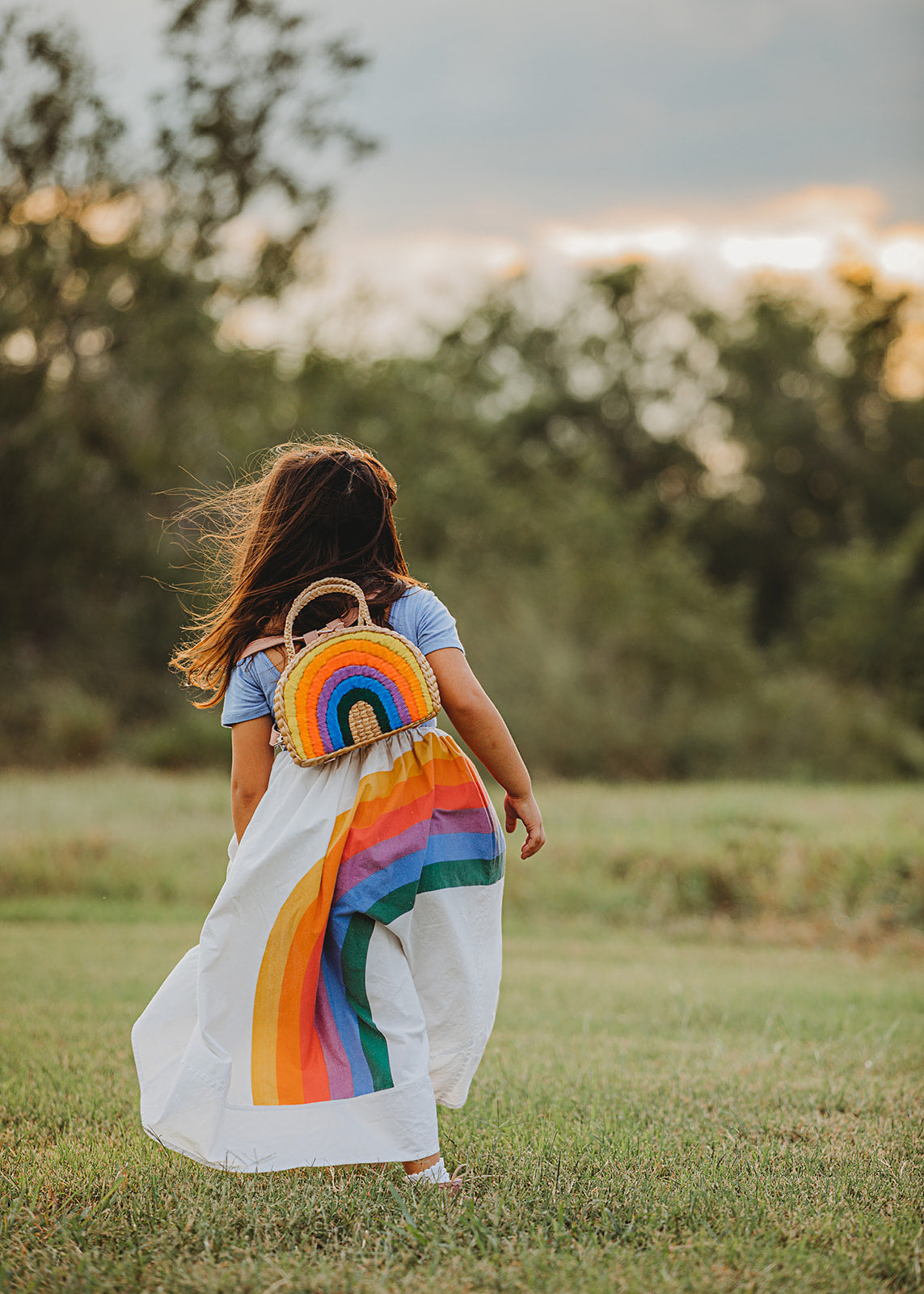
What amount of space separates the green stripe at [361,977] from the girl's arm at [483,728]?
1.59ft

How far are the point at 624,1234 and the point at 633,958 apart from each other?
552 centimetres

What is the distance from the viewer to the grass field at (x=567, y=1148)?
98.5 inches

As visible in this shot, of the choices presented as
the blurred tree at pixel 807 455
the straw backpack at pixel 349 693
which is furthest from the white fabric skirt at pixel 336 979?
the blurred tree at pixel 807 455

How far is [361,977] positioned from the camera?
9.72 feet

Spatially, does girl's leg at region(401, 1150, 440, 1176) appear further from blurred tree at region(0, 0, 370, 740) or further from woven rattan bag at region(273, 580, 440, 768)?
blurred tree at region(0, 0, 370, 740)

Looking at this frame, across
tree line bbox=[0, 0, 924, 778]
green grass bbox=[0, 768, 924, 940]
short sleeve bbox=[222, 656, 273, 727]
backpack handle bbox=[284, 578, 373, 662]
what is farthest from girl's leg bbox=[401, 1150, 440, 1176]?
tree line bbox=[0, 0, 924, 778]

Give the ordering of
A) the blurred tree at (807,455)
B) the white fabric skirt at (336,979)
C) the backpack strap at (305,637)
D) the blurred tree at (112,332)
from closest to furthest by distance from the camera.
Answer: the white fabric skirt at (336,979)
the backpack strap at (305,637)
the blurred tree at (112,332)
the blurred tree at (807,455)

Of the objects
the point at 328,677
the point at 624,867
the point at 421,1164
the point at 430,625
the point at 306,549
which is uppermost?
the point at 306,549

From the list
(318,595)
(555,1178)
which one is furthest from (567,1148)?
(318,595)

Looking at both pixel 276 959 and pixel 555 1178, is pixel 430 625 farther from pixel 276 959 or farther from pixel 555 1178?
pixel 555 1178

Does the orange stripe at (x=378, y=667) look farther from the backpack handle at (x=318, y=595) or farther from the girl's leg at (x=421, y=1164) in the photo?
the girl's leg at (x=421, y=1164)

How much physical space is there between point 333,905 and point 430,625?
2.59 ft

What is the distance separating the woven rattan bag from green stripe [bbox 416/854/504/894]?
39cm

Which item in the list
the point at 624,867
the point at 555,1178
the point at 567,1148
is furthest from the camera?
the point at 624,867
